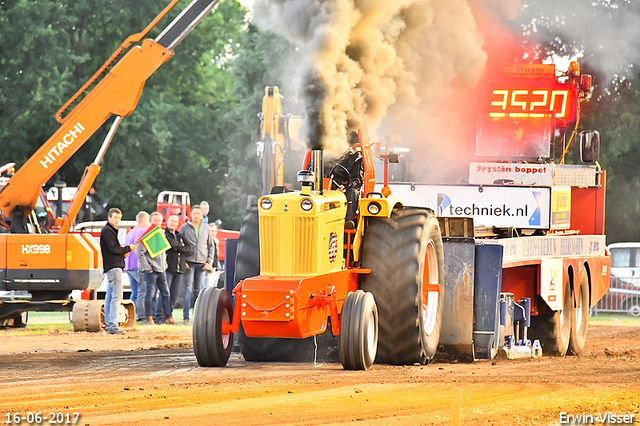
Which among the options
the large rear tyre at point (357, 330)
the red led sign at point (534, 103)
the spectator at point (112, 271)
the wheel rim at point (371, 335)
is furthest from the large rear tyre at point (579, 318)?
the spectator at point (112, 271)

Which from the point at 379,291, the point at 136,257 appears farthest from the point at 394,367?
the point at 136,257

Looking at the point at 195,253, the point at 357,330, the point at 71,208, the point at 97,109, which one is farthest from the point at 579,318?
the point at 71,208

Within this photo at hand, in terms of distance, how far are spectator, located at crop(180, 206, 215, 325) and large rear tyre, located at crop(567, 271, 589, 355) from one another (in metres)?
7.33

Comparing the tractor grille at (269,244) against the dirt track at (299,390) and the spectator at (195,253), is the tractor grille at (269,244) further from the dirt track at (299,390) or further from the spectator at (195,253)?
the spectator at (195,253)

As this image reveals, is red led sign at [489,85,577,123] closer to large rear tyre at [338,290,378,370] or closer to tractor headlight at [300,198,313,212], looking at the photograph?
large rear tyre at [338,290,378,370]

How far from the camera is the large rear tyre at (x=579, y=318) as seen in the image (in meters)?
16.8

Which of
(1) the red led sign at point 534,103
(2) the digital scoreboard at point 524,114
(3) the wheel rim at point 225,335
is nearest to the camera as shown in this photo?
(3) the wheel rim at point 225,335

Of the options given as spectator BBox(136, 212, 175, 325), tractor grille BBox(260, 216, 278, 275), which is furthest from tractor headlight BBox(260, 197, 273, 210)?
spectator BBox(136, 212, 175, 325)

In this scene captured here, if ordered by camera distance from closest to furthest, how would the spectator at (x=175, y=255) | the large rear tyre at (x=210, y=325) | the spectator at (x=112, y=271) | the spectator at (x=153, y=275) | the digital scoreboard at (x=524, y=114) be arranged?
the large rear tyre at (x=210, y=325) → the digital scoreboard at (x=524, y=114) → the spectator at (x=112, y=271) → the spectator at (x=153, y=275) → the spectator at (x=175, y=255)

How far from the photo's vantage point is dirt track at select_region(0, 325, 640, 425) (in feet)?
28.8

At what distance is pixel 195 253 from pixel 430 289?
364 inches

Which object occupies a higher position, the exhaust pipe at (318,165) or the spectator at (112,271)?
the exhaust pipe at (318,165)

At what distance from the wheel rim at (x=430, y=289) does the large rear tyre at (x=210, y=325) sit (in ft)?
7.63

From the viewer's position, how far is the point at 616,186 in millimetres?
33562
